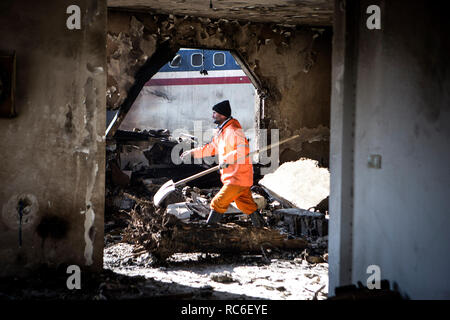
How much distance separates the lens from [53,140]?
3.96 m

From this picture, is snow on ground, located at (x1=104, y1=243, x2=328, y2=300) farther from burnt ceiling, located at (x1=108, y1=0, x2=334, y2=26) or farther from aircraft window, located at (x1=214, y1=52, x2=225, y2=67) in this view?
aircraft window, located at (x1=214, y1=52, x2=225, y2=67)

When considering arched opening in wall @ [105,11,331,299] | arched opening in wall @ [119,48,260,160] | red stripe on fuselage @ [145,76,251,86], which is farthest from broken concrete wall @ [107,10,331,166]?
red stripe on fuselage @ [145,76,251,86]

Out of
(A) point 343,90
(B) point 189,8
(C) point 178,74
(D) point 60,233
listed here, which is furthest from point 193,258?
(C) point 178,74

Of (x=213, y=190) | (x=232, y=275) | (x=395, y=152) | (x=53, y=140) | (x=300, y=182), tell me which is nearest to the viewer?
(x=395, y=152)

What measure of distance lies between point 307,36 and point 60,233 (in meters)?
7.52

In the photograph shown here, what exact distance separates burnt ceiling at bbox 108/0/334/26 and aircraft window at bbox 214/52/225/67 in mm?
6056

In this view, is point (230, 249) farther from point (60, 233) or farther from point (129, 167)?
point (129, 167)

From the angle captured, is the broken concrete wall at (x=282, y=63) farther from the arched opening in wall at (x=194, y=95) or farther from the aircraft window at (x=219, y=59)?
the aircraft window at (x=219, y=59)

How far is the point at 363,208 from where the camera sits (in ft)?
10.8

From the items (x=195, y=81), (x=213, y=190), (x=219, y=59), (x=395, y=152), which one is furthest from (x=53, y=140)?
(x=195, y=81)

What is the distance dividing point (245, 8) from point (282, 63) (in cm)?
179

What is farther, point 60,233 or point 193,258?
point 193,258

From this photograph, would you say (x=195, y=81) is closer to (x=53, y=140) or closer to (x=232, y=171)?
(x=232, y=171)

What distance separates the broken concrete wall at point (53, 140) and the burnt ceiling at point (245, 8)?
13.9ft
